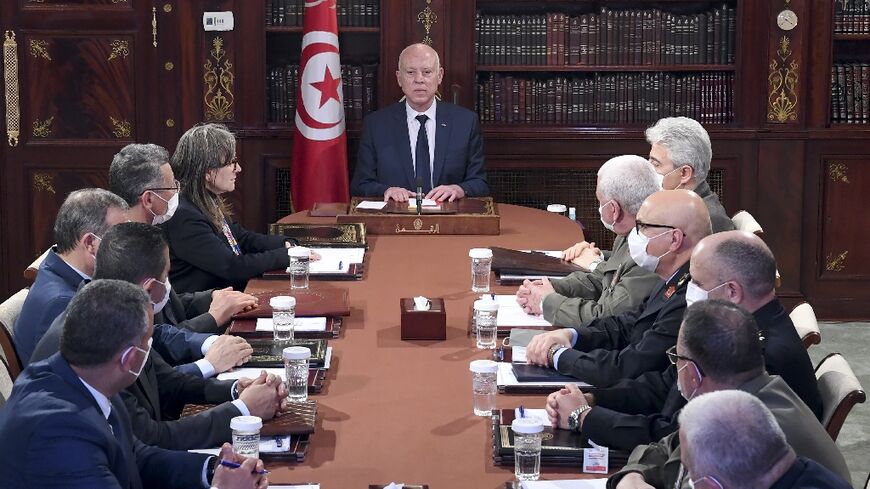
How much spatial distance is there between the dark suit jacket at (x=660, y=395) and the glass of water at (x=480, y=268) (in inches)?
54.1

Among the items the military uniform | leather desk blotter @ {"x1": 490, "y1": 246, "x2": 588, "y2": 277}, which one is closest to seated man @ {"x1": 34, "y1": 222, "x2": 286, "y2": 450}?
the military uniform

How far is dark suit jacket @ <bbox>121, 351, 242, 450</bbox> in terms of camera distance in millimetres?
3822

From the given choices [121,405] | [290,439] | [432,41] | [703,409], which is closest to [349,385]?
[290,439]

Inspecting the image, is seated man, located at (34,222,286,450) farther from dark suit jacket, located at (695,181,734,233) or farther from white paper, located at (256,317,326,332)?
dark suit jacket, located at (695,181,734,233)

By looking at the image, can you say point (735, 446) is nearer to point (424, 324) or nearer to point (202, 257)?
point (424, 324)

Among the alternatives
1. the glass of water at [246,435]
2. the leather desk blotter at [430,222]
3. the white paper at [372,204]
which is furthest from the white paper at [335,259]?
the glass of water at [246,435]

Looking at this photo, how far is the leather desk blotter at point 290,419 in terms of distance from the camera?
385 centimetres

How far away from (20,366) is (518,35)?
15.1ft

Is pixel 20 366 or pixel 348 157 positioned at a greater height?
pixel 348 157

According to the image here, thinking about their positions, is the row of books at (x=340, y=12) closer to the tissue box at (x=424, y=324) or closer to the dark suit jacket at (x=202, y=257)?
the dark suit jacket at (x=202, y=257)

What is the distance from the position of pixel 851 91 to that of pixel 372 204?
3.31 meters

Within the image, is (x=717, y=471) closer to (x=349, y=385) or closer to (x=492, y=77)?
(x=349, y=385)

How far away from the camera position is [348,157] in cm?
864

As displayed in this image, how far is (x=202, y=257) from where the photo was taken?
19.2 feet
